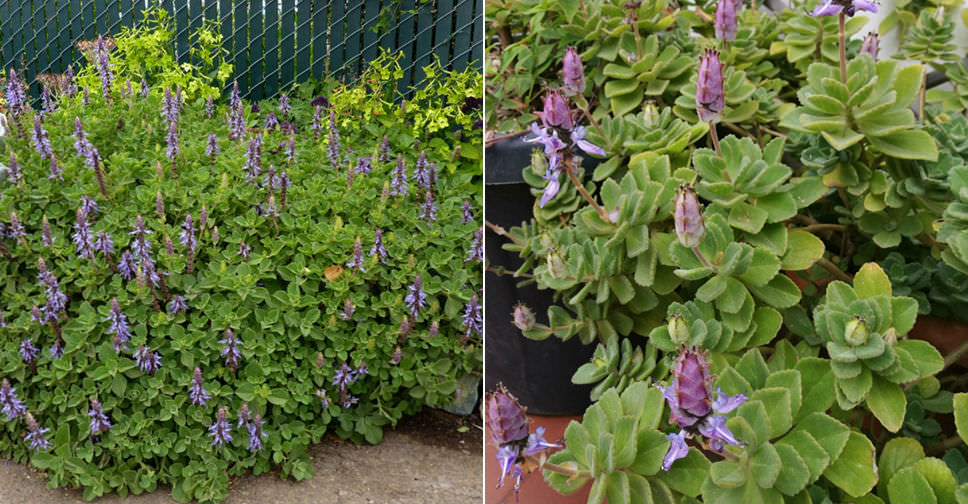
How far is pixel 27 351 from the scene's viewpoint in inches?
84.8

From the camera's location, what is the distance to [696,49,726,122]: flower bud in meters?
0.94

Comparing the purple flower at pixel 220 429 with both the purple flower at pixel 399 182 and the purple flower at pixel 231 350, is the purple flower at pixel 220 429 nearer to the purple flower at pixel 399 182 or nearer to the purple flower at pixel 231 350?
the purple flower at pixel 231 350

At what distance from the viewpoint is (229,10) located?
4.14 metres

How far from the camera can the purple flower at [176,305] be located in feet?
6.94

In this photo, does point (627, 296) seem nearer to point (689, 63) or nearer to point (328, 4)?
point (689, 63)

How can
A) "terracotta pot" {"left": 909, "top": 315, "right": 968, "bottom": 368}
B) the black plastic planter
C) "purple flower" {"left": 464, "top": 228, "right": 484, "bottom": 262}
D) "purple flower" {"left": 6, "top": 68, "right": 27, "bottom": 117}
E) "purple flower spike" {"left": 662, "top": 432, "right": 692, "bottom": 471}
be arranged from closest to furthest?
"purple flower spike" {"left": 662, "top": 432, "right": 692, "bottom": 471}, "terracotta pot" {"left": 909, "top": 315, "right": 968, "bottom": 368}, the black plastic planter, "purple flower" {"left": 464, "top": 228, "right": 484, "bottom": 262}, "purple flower" {"left": 6, "top": 68, "right": 27, "bottom": 117}

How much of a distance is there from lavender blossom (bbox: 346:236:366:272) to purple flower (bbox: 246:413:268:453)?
1.52 feet

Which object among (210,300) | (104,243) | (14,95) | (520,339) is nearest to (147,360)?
(210,300)

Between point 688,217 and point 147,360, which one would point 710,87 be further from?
point 147,360

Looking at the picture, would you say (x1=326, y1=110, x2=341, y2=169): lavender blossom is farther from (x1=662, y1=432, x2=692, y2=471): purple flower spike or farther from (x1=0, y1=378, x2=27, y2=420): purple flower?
(x1=662, y1=432, x2=692, y2=471): purple flower spike

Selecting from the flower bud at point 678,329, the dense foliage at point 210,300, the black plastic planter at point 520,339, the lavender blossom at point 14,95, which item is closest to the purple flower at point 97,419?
the dense foliage at point 210,300

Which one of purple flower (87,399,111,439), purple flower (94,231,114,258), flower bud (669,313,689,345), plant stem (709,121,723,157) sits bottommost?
purple flower (87,399,111,439)

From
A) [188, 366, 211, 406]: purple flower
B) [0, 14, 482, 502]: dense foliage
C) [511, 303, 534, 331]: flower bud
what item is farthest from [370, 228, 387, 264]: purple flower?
[511, 303, 534, 331]: flower bud

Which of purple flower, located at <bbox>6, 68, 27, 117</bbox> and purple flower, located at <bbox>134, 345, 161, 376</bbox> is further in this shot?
purple flower, located at <bbox>6, 68, 27, 117</bbox>
